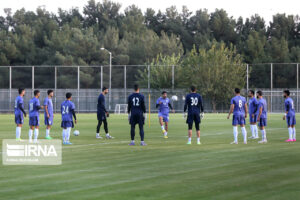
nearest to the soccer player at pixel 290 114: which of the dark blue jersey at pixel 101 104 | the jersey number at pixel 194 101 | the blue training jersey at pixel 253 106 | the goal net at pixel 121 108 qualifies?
the blue training jersey at pixel 253 106

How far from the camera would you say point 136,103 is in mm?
21578

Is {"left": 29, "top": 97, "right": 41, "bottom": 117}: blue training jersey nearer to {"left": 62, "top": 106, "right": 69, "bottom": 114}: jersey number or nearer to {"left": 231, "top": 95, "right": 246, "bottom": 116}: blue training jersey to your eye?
{"left": 62, "top": 106, "right": 69, "bottom": 114}: jersey number

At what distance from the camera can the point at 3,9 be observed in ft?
347

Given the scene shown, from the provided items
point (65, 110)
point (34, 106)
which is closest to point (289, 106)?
point (65, 110)

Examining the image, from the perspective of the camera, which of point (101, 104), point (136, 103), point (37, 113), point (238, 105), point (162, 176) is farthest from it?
point (101, 104)

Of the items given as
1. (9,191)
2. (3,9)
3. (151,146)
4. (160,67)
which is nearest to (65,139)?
(151,146)

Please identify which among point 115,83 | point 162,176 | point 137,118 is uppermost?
point 115,83

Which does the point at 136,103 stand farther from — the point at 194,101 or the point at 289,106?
the point at 289,106

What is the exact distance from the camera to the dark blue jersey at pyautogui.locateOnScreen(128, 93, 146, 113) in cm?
2153

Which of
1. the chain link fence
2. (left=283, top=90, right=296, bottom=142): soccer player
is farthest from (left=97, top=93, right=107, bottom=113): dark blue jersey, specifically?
the chain link fence

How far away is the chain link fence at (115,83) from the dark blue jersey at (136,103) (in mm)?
48154

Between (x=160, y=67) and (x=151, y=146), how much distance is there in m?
55.6

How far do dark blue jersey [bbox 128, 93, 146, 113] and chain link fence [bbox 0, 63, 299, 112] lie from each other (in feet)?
158

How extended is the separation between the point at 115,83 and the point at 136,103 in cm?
5831
